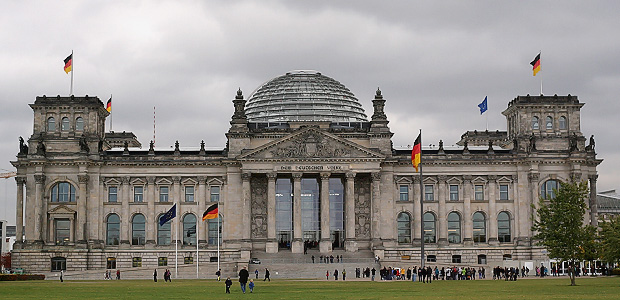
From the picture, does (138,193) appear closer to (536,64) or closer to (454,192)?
(454,192)

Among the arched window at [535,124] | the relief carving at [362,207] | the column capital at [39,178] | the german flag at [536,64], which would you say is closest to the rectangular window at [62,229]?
the column capital at [39,178]

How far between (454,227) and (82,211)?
161ft

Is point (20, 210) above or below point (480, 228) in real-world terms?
above

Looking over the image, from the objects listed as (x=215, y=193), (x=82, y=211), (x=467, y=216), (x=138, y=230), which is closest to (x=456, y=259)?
(x=467, y=216)

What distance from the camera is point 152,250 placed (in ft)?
410

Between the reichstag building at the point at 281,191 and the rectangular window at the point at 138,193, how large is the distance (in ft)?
0.44

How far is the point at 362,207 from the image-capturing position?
126125mm

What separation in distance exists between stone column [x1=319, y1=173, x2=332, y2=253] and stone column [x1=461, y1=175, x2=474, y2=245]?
18.3 meters

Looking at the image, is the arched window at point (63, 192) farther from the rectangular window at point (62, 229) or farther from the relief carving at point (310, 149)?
the relief carving at point (310, 149)

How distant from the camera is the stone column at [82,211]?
4850 inches

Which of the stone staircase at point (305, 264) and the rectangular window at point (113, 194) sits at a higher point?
the rectangular window at point (113, 194)

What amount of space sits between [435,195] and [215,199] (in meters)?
29.3

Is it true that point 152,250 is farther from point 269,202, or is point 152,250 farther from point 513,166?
point 513,166

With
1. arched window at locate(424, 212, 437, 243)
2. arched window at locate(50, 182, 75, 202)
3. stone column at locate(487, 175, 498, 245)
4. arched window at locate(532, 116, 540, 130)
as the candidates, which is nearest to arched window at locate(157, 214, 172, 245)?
arched window at locate(50, 182, 75, 202)
